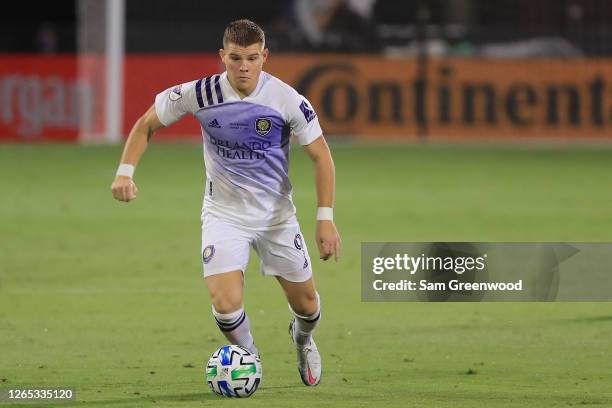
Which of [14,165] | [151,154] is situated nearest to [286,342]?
[14,165]

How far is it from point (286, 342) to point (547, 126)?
1932 cm

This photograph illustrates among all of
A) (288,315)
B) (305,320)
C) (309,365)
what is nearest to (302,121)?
(305,320)

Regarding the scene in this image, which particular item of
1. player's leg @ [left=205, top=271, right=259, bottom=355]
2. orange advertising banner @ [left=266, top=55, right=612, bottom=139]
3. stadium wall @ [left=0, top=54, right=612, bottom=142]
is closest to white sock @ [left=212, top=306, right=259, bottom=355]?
player's leg @ [left=205, top=271, right=259, bottom=355]

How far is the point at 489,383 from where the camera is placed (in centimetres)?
796

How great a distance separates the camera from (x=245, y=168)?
7.68 metres

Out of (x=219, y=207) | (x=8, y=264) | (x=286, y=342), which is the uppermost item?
(x=219, y=207)

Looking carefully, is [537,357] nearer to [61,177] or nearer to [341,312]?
[341,312]

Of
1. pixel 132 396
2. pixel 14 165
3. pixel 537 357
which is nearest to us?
pixel 132 396

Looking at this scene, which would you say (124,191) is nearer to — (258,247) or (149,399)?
(258,247)

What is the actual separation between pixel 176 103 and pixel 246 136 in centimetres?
42

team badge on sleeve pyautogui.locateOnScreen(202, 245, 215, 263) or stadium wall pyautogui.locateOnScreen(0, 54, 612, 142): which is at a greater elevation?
team badge on sleeve pyautogui.locateOnScreen(202, 245, 215, 263)

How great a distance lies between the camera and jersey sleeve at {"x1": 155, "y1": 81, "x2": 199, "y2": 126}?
7.64 m

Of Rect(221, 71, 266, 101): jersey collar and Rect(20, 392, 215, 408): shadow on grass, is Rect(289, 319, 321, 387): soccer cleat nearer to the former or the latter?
Rect(20, 392, 215, 408): shadow on grass

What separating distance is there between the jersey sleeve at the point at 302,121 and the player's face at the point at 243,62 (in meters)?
0.25
